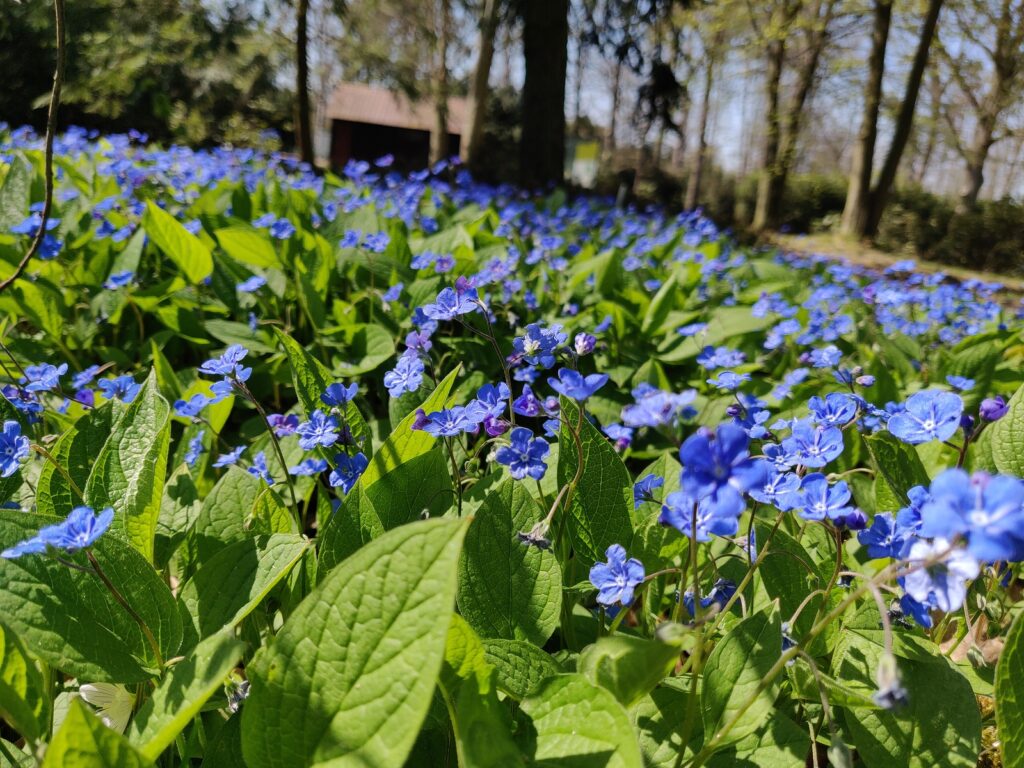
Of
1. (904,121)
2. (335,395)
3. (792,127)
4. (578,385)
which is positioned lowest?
(335,395)

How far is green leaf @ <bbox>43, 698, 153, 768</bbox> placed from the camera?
2.77ft

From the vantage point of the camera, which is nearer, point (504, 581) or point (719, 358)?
point (504, 581)

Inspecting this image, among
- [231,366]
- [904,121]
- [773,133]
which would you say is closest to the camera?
[231,366]

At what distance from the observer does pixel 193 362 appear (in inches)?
111

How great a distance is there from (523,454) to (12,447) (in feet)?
3.02

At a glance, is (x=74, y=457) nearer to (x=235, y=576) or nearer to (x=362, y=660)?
(x=235, y=576)

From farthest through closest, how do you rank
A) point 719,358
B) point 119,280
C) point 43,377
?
point 119,280, point 719,358, point 43,377

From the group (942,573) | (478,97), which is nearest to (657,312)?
(942,573)

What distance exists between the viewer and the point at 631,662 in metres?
0.95

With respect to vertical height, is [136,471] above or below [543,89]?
A: below

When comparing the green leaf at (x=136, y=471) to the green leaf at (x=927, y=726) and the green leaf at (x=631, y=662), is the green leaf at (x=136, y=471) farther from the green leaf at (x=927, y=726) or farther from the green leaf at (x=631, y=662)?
the green leaf at (x=927, y=726)

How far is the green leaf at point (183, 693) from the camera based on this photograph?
2.98 feet

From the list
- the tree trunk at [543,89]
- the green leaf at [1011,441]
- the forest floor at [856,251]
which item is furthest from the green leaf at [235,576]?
the forest floor at [856,251]

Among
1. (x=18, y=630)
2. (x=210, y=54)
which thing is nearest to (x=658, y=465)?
(x=18, y=630)
